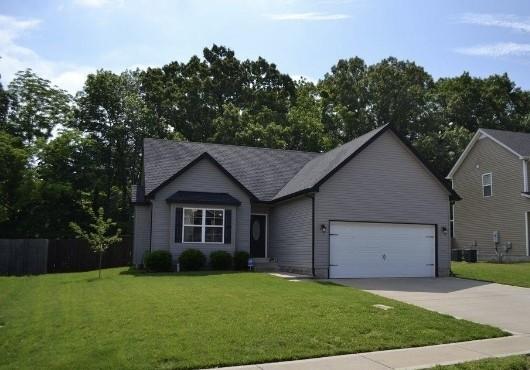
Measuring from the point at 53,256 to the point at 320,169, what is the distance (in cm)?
1289

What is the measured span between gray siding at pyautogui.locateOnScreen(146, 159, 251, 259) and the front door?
1.43 metres

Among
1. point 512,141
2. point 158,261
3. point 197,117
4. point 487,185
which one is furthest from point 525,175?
point 197,117

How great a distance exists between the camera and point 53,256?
2420cm

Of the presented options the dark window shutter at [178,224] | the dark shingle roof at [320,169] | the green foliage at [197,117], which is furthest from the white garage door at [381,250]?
the green foliage at [197,117]

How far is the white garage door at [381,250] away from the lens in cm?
1973

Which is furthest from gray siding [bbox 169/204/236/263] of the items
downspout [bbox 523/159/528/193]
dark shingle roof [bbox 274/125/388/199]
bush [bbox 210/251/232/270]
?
downspout [bbox 523/159/528/193]

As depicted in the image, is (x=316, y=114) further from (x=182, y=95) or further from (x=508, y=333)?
(x=508, y=333)

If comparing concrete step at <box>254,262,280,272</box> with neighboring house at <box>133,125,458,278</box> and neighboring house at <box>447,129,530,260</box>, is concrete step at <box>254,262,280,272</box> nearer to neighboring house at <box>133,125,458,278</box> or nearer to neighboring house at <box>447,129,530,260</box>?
neighboring house at <box>133,125,458,278</box>

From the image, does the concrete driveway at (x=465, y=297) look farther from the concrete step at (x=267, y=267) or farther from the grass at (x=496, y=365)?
the concrete step at (x=267, y=267)

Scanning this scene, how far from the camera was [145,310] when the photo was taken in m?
10.5

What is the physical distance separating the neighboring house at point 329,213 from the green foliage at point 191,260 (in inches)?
22.7

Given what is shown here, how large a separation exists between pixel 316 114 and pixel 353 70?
628 cm

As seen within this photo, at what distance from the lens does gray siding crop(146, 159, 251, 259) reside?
21.1 meters

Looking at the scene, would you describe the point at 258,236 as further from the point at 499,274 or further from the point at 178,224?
the point at 499,274
